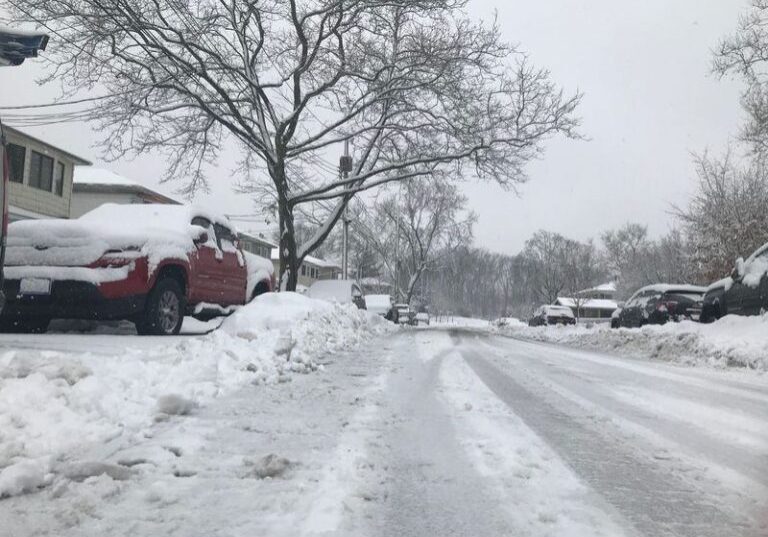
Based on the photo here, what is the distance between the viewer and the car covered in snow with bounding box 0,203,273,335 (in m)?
7.04

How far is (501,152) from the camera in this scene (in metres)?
18.1

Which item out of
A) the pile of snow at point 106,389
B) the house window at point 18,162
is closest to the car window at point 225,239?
the pile of snow at point 106,389

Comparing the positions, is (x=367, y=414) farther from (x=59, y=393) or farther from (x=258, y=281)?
(x=258, y=281)

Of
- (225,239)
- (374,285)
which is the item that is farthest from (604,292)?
(225,239)

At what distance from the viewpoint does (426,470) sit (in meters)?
3.41

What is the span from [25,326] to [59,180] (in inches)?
887

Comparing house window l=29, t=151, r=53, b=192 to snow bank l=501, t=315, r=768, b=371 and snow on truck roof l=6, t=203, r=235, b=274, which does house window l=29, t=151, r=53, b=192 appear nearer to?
snow on truck roof l=6, t=203, r=235, b=274

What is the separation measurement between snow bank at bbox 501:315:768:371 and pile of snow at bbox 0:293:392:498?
6.98m

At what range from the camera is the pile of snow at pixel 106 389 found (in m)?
3.15

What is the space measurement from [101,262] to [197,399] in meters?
3.26

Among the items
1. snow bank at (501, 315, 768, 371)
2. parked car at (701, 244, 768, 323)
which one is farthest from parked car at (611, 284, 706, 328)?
parked car at (701, 244, 768, 323)

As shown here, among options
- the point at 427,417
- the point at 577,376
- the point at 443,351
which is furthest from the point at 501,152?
the point at 427,417

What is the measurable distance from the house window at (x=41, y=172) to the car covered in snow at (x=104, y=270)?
19.9 metres

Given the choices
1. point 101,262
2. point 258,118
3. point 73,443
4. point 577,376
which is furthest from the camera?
point 258,118
